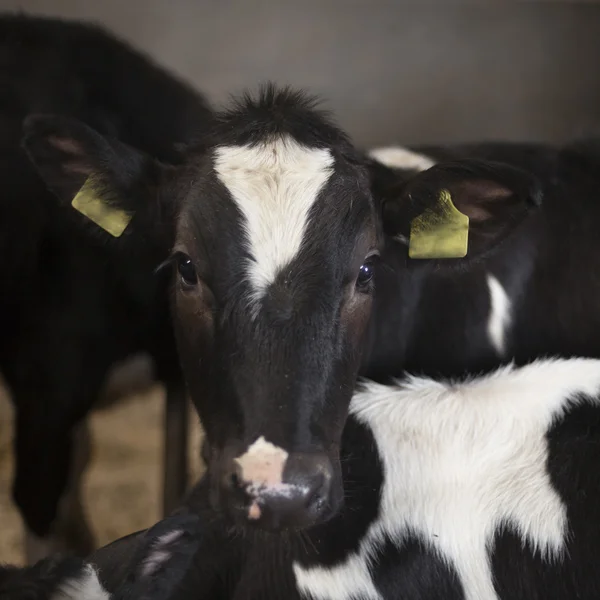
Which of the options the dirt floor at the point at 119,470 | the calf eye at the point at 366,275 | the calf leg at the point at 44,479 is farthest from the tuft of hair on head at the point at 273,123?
the dirt floor at the point at 119,470

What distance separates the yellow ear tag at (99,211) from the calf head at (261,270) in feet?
0.04

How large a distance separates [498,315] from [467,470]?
630 mm

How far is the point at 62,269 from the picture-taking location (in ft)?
6.73

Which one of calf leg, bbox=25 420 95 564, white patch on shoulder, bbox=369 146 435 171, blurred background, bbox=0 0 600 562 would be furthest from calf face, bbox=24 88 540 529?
blurred background, bbox=0 0 600 562

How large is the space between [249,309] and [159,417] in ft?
6.29

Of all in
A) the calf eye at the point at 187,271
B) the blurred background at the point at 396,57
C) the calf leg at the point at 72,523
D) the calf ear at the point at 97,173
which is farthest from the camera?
the blurred background at the point at 396,57

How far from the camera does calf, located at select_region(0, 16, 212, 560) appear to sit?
204 cm

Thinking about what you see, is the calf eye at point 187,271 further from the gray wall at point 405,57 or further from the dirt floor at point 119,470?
the gray wall at point 405,57

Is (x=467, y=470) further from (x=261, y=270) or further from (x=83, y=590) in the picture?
(x=83, y=590)

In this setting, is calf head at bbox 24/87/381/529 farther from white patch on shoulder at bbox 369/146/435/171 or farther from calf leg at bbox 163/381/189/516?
calf leg at bbox 163/381/189/516

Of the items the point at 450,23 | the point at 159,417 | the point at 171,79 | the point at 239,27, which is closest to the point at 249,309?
the point at 171,79

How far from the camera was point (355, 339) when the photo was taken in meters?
1.52

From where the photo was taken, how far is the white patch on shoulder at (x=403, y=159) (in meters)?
2.02

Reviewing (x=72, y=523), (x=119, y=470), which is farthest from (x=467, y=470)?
(x=119, y=470)
